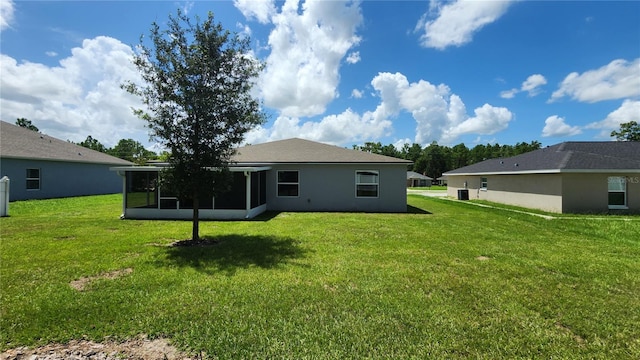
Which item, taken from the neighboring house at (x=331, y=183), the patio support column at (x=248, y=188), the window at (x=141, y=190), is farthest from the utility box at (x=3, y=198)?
the patio support column at (x=248, y=188)

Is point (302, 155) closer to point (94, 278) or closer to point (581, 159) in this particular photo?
point (94, 278)

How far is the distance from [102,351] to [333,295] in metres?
2.68

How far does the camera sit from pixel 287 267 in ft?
18.4

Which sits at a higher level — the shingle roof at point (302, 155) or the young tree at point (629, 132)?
the young tree at point (629, 132)

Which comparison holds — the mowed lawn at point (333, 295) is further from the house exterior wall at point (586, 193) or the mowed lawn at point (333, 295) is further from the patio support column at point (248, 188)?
the house exterior wall at point (586, 193)

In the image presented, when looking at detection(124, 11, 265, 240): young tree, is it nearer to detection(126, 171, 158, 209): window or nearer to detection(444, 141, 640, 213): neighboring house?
detection(126, 171, 158, 209): window

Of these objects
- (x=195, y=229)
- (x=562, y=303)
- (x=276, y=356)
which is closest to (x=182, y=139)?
(x=195, y=229)

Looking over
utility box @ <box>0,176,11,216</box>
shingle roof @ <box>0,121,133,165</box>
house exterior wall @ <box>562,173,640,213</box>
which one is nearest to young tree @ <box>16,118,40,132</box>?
shingle roof @ <box>0,121,133,165</box>

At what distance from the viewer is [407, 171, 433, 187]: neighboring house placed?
189 feet

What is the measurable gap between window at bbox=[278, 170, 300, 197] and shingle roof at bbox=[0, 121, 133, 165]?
15.1 meters

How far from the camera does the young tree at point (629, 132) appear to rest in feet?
132

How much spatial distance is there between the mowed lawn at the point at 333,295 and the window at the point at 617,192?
9195 mm

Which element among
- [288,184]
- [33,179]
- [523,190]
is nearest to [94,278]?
[288,184]

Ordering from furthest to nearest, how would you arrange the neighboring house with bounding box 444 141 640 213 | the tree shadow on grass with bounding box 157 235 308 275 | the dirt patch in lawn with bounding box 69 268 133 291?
1. the neighboring house with bounding box 444 141 640 213
2. the tree shadow on grass with bounding box 157 235 308 275
3. the dirt patch in lawn with bounding box 69 268 133 291
